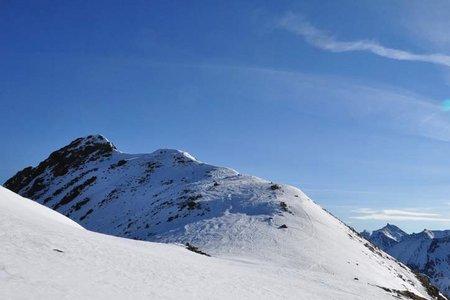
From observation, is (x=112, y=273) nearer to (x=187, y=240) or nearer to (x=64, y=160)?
(x=187, y=240)

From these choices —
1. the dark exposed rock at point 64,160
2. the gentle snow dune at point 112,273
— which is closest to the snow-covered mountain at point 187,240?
the gentle snow dune at point 112,273

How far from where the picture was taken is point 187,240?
42281 mm

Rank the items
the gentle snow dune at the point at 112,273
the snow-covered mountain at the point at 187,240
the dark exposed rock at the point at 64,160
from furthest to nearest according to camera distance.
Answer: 1. the dark exposed rock at the point at 64,160
2. the snow-covered mountain at the point at 187,240
3. the gentle snow dune at the point at 112,273

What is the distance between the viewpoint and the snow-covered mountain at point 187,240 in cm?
1684

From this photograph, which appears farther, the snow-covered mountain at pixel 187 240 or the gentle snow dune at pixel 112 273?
the snow-covered mountain at pixel 187 240

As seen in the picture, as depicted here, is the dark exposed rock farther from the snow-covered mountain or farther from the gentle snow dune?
the gentle snow dune

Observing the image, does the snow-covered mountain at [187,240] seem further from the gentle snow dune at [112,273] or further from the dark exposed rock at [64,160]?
the dark exposed rock at [64,160]

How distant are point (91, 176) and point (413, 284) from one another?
239 ft

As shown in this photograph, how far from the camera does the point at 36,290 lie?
12.5 m

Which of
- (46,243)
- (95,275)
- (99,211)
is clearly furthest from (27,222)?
(99,211)

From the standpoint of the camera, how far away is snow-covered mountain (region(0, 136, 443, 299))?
55.3 ft

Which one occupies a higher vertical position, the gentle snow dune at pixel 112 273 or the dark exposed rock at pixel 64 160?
the dark exposed rock at pixel 64 160

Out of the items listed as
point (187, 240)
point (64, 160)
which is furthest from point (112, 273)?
point (64, 160)

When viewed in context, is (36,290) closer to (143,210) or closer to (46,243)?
(46,243)
